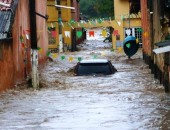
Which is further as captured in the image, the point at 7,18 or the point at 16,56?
the point at 16,56

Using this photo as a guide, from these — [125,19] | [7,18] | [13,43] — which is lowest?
[13,43]

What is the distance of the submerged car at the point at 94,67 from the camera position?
81.1 feet

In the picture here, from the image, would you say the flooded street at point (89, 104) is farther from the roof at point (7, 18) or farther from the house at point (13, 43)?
the roof at point (7, 18)

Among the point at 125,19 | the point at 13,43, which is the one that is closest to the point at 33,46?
the point at 13,43

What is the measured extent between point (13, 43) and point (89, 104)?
6.71m

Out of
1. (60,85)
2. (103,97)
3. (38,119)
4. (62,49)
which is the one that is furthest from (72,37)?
(38,119)

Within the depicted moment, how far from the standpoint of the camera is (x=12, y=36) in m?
22.5

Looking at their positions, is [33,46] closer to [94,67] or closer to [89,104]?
[94,67]

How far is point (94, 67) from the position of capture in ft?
82.9

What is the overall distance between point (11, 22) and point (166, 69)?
699 cm

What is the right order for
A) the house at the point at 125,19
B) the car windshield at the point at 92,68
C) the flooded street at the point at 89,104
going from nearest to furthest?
the flooded street at the point at 89,104
the car windshield at the point at 92,68
the house at the point at 125,19

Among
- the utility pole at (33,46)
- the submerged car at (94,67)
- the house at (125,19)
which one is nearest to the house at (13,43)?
the utility pole at (33,46)

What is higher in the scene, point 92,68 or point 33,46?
point 33,46

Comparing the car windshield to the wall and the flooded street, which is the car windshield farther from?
the wall
